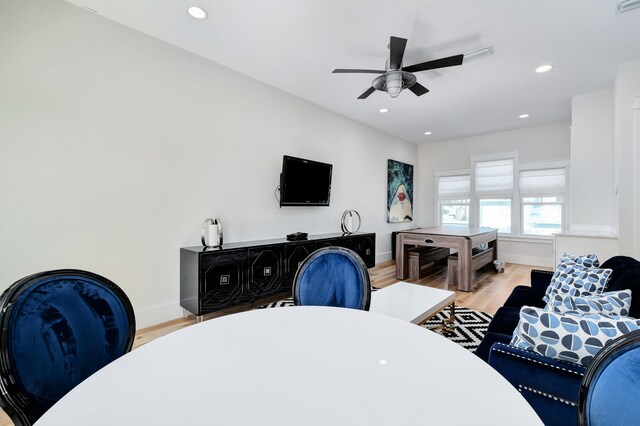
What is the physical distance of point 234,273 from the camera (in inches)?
111

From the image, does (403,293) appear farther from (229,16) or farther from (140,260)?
(229,16)

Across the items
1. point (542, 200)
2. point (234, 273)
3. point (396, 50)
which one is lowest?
point (234, 273)

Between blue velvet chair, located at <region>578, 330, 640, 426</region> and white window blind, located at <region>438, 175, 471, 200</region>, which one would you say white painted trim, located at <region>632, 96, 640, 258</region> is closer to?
white window blind, located at <region>438, 175, 471, 200</region>

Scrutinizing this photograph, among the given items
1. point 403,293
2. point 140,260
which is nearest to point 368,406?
point 403,293

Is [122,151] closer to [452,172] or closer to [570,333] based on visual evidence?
[570,333]

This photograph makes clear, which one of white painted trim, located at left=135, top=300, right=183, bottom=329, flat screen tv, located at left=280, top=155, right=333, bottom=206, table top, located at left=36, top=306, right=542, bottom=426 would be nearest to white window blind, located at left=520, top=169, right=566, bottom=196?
flat screen tv, located at left=280, top=155, right=333, bottom=206

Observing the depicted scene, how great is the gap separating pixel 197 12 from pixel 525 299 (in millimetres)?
3580

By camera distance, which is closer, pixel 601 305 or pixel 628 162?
pixel 601 305

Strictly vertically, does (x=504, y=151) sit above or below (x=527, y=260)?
above

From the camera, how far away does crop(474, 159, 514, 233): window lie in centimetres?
586

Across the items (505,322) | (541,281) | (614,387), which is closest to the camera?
(614,387)

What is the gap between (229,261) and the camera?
2783 millimetres

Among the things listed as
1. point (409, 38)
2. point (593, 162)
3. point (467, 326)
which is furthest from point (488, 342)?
point (593, 162)

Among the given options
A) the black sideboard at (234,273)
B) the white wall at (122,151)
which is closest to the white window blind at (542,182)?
the black sideboard at (234,273)
